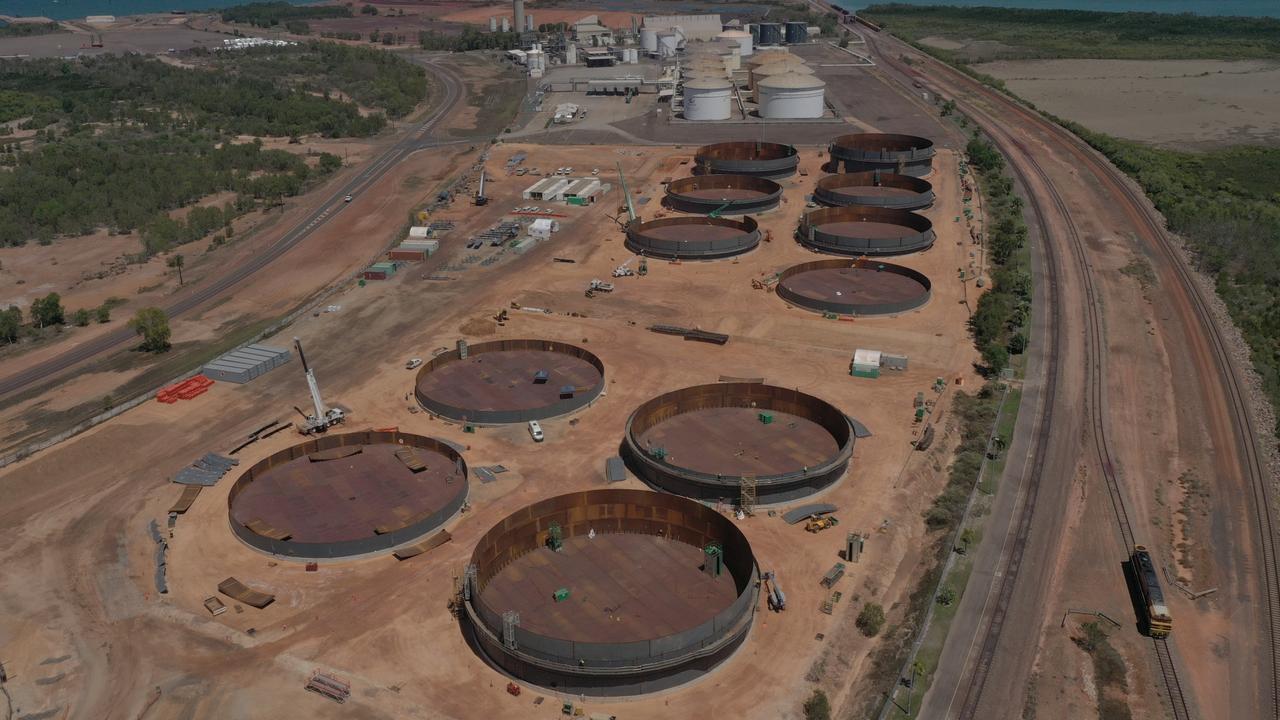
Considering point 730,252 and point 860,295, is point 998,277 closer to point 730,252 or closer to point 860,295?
point 860,295

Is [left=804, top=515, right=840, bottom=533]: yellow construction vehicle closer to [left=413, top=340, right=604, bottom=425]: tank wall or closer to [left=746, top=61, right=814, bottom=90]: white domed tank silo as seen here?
[left=413, top=340, right=604, bottom=425]: tank wall

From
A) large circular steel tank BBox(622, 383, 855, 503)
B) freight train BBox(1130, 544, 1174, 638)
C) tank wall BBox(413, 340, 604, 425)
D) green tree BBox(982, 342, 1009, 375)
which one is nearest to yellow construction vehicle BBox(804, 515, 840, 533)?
large circular steel tank BBox(622, 383, 855, 503)

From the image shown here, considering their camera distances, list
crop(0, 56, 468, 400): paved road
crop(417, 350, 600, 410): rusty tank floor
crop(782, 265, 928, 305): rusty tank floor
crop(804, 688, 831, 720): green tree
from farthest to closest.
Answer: crop(782, 265, 928, 305): rusty tank floor, crop(0, 56, 468, 400): paved road, crop(417, 350, 600, 410): rusty tank floor, crop(804, 688, 831, 720): green tree

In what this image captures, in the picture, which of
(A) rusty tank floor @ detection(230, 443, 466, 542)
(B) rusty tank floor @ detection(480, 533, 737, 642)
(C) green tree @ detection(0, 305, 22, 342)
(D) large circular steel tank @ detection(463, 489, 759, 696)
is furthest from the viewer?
(C) green tree @ detection(0, 305, 22, 342)

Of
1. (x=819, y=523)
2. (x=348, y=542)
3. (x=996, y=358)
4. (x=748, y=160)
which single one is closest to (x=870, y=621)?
(x=819, y=523)

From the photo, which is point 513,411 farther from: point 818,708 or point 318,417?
point 818,708

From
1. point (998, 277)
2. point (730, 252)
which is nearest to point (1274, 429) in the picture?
point (998, 277)

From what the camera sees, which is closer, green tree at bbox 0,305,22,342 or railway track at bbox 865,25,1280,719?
railway track at bbox 865,25,1280,719

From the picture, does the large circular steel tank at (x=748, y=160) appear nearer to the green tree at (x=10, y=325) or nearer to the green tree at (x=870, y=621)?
the green tree at (x=10, y=325)
